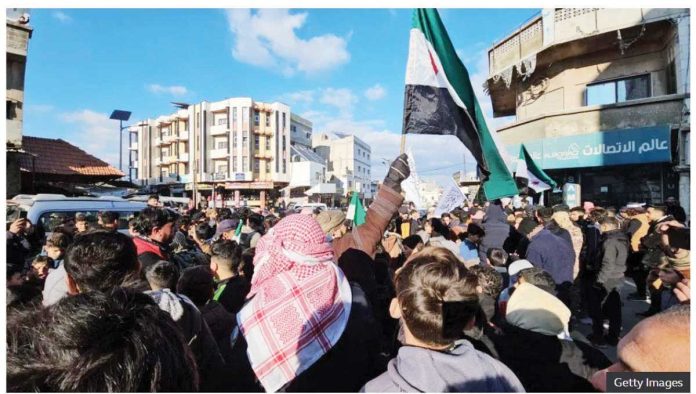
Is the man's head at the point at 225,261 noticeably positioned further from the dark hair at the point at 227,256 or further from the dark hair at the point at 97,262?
the dark hair at the point at 97,262

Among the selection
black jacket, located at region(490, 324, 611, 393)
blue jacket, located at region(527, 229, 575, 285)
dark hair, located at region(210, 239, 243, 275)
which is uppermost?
dark hair, located at region(210, 239, 243, 275)

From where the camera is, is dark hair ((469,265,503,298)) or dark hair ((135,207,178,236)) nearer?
dark hair ((469,265,503,298))

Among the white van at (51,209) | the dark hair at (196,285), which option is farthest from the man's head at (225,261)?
the white van at (51,209)

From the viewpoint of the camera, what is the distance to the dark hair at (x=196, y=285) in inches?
104

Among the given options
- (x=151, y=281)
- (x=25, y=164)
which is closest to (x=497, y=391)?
(x=151, y=281)

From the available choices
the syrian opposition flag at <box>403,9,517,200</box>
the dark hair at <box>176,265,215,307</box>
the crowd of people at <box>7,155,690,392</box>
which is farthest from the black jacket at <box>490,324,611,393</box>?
the syrian opposition flag at <box>403,9,517,200</box>

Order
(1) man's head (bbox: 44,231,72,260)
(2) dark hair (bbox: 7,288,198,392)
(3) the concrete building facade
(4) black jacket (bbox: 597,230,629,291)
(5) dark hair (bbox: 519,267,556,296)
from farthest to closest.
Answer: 1. (3) the concrete building facade
2. (4) black jacket (bbox: 597,230,629,291)
3. (1) man's head (bbox: 44,231,72,260)
4. (5) dark hair (bbox: 519,267,556,296)
5. (2) dark hair (bbox: 7,288,198,392)

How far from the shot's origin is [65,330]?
0.89m

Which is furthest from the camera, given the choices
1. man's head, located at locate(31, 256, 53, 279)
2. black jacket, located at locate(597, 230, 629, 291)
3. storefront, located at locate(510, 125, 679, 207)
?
storefront, located at locate(510, 125, 679, 207)

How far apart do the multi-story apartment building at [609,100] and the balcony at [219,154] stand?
3720cm

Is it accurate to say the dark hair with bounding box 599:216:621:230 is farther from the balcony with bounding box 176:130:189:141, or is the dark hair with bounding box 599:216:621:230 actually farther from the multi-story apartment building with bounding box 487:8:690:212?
the balcony with bounding box 176:130:189:141

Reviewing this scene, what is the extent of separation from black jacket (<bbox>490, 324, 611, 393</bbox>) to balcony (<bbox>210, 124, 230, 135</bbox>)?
47.1 meters

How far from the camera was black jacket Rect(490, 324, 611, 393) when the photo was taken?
2355 mm

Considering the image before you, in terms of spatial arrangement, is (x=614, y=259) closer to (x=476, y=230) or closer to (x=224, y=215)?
(x=476, y=230)
